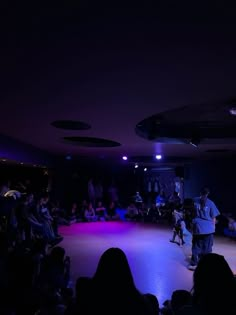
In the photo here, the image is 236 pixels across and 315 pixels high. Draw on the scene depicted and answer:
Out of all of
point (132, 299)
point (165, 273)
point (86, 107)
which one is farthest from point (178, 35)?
point (165, 273)

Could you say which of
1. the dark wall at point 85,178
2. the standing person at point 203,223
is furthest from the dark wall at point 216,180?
the standing person at point 203,223

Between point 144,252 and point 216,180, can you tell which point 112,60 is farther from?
point 216,180

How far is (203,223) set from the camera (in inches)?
242

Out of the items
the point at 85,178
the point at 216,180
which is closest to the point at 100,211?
the point at 85,178

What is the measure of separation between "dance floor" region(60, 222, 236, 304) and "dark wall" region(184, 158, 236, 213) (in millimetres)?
2308

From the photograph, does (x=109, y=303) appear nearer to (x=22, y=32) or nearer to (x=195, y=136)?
(x=22, y=32)

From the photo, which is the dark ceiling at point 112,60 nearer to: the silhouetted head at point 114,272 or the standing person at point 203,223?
the silhouetted head at point 114,272

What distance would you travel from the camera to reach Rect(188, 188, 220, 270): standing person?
616cm

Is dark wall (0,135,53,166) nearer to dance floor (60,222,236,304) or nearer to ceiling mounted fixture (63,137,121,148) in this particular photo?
ceiling mounted fixture (63,137,121,148)

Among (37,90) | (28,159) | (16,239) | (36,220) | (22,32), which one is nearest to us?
(22,32)

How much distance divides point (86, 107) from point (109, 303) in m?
3.14

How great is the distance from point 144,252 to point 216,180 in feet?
20.2

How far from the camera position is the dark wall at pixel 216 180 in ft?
39.1

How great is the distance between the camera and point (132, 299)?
2309 mm
